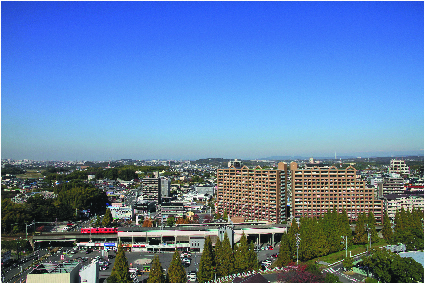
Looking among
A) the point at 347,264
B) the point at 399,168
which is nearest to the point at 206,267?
the point at 347,264

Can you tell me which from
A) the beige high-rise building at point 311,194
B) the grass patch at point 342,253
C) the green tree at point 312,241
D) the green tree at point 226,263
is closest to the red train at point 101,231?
the beige high-rise building at point 311,194

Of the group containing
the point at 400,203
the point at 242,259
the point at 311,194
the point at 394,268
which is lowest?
the point at 242,259

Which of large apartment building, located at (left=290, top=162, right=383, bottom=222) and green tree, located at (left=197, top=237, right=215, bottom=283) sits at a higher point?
large apartment building, located at (left=290, top=162, right=383, bottom=222)

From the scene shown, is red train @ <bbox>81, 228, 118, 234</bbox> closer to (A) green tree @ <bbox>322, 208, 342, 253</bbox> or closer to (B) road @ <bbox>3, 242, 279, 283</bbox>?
(B) road @ <bbox>3, 242, 279, 283</bbox>

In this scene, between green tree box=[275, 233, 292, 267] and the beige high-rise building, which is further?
the beige high-rise building

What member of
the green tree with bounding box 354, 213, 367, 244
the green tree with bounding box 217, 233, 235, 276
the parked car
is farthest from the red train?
the green tree with bounding box 354, 213, 367, 244

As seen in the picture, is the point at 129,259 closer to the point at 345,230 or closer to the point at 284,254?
the point at 284,254

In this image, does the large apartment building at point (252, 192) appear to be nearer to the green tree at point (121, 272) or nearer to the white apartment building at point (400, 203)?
the white apartment building at point (400, 203)
